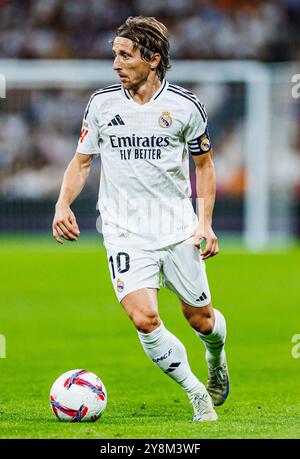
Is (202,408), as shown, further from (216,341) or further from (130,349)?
(130,349)

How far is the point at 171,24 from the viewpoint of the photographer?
25.9 m

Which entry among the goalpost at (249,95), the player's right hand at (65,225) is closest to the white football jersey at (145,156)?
the player's right hand at (65,225)

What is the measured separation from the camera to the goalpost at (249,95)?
2198cm

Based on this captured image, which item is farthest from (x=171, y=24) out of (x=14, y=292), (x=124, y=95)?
(x=124, y=95)

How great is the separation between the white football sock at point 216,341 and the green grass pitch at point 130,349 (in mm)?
345

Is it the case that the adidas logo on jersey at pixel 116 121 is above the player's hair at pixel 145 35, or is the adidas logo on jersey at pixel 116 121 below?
below

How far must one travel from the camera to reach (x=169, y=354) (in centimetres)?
653

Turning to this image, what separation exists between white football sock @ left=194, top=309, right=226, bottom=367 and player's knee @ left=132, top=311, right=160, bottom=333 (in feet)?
2.15

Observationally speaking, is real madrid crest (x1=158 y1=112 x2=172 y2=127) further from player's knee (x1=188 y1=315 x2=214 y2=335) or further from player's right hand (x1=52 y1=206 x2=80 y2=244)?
player's knee (x1=188 y1=315 x2=214 y2=335)

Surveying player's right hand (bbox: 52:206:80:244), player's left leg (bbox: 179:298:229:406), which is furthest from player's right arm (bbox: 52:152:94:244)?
player's left leg (bbox: 179:298:229:406)

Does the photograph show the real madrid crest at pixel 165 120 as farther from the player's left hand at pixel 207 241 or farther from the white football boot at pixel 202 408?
the white football boot at pixel 202 408

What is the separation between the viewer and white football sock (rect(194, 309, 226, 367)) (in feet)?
23.0

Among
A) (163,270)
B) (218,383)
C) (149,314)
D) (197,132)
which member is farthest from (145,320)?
(197,132)

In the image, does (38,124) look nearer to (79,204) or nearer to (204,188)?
(79,204)
